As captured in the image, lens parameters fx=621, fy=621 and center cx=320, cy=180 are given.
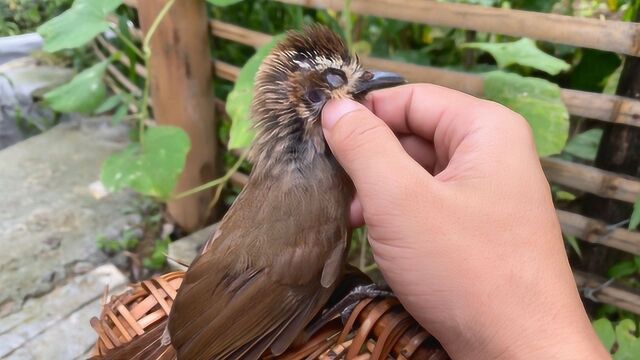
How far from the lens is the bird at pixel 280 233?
1068 mm

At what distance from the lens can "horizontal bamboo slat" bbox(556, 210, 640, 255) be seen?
5.78ft

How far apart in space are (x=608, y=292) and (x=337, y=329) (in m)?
1.16

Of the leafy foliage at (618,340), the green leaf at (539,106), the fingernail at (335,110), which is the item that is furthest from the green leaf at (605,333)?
the fingernail at (335,110)

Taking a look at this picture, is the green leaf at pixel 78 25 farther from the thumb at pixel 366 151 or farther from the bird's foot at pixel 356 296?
the bird's foot at pixel 356 296

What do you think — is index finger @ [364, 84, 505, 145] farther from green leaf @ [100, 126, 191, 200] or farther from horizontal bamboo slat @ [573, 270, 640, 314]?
horizontal bamboo slat @ [573, 270, 640, 314]

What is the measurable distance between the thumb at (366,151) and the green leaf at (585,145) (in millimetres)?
1082

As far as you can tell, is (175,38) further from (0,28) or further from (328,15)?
(0,28)

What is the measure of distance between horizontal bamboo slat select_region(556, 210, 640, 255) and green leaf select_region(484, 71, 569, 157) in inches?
16.1

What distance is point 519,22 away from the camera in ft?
5.28

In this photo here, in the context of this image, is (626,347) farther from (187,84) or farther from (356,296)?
(187,84)

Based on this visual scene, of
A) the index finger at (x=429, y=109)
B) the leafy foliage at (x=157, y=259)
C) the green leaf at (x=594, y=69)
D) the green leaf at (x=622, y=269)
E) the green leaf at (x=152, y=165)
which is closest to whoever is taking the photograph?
the index finger at (x=429, y=109)

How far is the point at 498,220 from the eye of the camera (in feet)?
3.16

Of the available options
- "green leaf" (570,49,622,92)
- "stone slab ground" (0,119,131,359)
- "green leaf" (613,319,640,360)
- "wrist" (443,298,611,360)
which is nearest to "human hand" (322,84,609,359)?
"wrist" (443,298,611,360)

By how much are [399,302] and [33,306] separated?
61.7 inches
